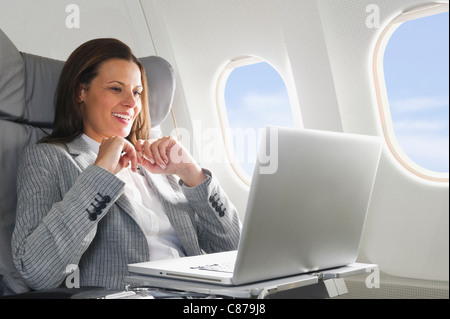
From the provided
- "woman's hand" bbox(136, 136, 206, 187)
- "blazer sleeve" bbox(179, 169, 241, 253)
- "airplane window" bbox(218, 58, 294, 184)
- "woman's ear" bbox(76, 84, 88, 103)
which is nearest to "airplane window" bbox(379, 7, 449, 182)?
"airplane window" bbox(218, 58, 294, 184)

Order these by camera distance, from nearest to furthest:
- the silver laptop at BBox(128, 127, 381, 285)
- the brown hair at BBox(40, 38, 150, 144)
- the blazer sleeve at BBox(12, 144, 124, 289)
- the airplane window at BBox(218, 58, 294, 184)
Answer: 1. the silver laptop at BBox(128, 127, 381, 285)
2. the blazer sleeve at BBox(12, 144, 124, 289)
3. the brown hair at BBox(40, 38, 150, 144)
4. the airplane window at BBox(218, 58, 294, 184)

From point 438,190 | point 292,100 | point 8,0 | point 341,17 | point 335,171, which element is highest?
point 8,0

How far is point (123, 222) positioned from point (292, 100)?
4.85 feet

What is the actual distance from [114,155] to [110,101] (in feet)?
1.40

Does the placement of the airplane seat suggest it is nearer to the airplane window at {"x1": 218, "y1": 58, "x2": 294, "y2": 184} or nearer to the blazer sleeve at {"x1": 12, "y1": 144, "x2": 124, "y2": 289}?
the blazer sleeve at {"x1": 12, "y1": 144, "x2": 124, "y2": 289}

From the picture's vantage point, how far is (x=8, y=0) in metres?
2.41

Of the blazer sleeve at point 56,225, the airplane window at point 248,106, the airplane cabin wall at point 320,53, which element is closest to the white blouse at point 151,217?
the blazer sleeve at point 56,225

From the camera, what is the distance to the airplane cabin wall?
2.39m

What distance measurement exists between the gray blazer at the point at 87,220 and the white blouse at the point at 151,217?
30 mm

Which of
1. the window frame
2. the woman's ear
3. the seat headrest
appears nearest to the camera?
the seat headrest

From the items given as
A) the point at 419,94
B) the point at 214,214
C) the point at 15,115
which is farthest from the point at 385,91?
the point at 15,115

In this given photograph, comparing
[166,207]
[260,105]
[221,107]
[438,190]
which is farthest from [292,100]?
[166,207]

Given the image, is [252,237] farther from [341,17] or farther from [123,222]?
[341,17]

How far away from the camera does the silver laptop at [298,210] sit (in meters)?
1.03
